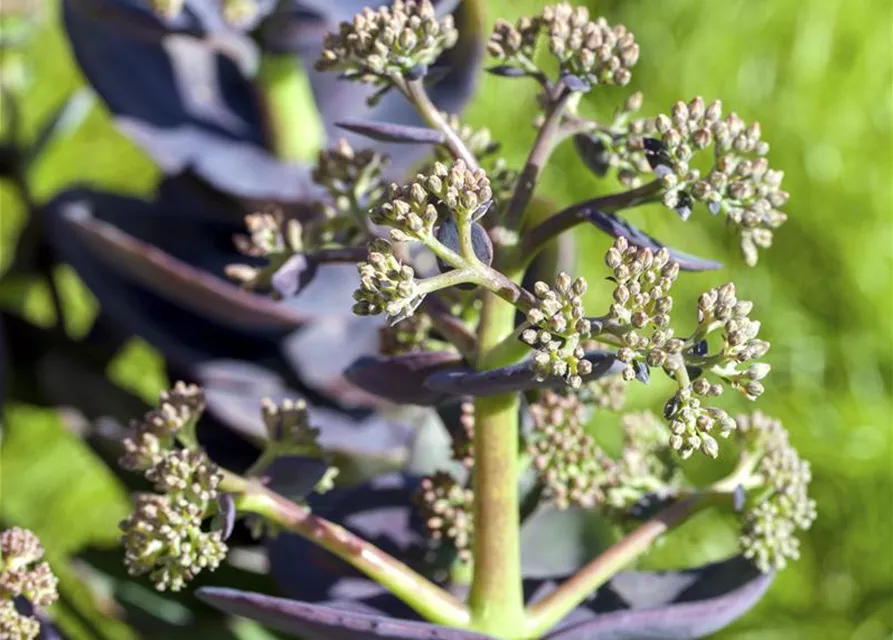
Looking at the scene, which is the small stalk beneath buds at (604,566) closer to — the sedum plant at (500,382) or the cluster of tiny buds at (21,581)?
the sedum plant at (500,382)

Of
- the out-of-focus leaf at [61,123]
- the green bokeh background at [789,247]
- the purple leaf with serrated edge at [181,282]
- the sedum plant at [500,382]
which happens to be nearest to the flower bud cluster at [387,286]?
the sedum plant at [500,382]

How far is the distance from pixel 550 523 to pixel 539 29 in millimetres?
169

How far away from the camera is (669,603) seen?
1.13 ft

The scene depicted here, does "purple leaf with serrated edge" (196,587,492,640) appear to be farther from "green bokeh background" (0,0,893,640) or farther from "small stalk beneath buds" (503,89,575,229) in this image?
"green bokeh background" (0,0,893,640)

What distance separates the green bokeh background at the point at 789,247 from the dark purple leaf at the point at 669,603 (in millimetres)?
492

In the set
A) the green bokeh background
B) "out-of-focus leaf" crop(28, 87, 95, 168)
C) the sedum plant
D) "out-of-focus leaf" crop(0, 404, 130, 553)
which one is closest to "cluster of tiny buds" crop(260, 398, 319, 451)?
the sedum plant

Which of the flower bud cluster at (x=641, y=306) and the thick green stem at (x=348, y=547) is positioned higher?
the flower bud cluster at (x=641, y=306)

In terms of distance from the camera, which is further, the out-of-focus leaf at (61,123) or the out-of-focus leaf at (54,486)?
the out-of-focus leaf at (54,486)

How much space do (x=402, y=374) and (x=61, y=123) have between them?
0.35 meters

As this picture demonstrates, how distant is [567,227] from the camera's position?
272 mm

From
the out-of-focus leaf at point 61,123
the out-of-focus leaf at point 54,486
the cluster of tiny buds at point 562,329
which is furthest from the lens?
the out-of-focus leaf at point 54,486

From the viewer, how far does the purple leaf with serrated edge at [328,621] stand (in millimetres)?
276

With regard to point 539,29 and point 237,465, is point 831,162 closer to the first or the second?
point 237,465

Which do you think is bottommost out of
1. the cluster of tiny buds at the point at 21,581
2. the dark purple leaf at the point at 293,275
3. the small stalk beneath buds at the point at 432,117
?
the cluster of tiny buds at the point at 21,581
